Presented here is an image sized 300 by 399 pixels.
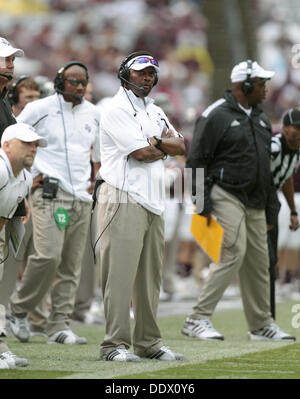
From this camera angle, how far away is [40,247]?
9172mm

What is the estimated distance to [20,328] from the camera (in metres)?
9.25

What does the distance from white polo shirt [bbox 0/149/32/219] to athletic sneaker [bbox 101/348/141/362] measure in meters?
1.24

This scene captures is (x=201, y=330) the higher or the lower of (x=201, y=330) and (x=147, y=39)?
the lower

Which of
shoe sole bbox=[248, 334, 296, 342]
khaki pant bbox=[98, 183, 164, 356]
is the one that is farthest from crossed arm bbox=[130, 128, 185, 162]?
shoe sole bbox=[248, 334, 296, 342]

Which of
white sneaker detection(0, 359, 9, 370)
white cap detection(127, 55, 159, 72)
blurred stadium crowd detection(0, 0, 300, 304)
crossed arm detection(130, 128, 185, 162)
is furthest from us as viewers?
blurred stadium crowd detection(0, 0, 300, 304)

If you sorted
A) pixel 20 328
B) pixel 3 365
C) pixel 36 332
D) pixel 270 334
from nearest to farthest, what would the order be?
pixel 3 365 → pixel 20 328 → pixel 270 334 → pixel 36 332

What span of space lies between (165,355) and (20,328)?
199 centimetres

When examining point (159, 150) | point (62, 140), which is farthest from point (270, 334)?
point (159, 150)

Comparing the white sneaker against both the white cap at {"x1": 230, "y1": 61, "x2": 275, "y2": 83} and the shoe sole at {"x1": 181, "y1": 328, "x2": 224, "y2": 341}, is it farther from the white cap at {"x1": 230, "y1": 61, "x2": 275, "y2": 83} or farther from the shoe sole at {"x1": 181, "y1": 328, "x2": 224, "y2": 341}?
the white cap at {"x1": 230, "y1": 61, "x2": 275, "y2": 83}

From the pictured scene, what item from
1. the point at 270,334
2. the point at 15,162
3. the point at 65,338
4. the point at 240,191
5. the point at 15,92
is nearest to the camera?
the point at 15,162

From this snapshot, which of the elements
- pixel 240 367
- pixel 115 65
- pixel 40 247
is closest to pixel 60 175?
pixel 40 247

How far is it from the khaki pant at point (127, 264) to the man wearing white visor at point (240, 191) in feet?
6.25

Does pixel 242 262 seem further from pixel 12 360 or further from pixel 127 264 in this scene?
pixel 12 360

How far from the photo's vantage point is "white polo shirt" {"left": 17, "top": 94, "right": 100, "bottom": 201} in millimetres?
9344
